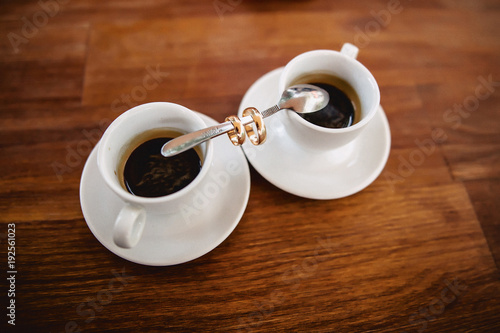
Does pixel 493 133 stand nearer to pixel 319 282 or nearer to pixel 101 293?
pixel 319 282

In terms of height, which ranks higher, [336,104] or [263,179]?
[336,104]

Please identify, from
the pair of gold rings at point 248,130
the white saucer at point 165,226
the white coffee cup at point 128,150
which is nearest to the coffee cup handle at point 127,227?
the white coffee cup at point 128,150

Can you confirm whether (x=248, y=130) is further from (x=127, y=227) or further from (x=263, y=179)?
(x=127, y=227)

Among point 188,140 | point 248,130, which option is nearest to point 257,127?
point 248,130

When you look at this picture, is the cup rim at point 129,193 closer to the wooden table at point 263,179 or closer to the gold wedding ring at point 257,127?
the gold wedding ring at point 257,127

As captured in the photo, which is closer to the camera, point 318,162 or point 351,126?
point 351,126

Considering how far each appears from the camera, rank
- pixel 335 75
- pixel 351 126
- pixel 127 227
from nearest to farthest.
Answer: pixel 127 227
pixel 351 126
pixel 335 75
